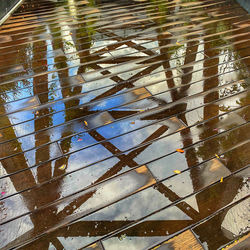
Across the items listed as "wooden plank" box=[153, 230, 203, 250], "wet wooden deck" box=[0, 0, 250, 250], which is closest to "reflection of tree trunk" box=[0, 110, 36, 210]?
"wet wooden deck" box=[0, 0, 250, 250]

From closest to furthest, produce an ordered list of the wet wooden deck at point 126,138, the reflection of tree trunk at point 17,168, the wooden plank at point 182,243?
the wooden plank at point 182,243 → the wet wooden deck at point 126,138 → the reflection of tree trunk at point 17,168

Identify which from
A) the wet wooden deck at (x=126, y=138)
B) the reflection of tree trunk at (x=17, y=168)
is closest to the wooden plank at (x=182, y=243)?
the wet wooden deck at (x=126, y=138)

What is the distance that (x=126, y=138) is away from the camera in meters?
2.07

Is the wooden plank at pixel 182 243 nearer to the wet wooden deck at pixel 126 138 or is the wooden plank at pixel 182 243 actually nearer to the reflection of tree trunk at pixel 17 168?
the wet wooden deck at pixel 126 138

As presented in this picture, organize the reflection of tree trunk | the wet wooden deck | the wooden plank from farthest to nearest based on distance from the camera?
the reflection of tree trunk → the wet wooden deck → the wooden plank

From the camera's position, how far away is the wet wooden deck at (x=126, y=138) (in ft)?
4.96

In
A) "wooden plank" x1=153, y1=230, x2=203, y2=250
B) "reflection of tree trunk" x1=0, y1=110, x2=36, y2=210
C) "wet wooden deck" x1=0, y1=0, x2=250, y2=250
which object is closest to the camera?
"wooden plank" x1=153, y1=230, x2=203, y2=250

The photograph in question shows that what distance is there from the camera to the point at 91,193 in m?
1.69

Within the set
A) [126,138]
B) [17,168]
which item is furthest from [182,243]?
[17,168]

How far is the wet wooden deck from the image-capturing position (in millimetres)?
1511

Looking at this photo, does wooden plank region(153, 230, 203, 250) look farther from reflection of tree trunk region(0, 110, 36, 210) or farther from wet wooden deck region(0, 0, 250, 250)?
reflection of tree trunk region(0, 110, 36, 210)

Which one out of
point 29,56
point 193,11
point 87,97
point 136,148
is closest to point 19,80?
point 29,56

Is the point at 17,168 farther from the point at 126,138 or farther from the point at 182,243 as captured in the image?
the point at 182,243

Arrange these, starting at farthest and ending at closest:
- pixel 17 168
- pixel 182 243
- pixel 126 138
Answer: pixel 126 138, pixel 17 168, pixel 182 243
